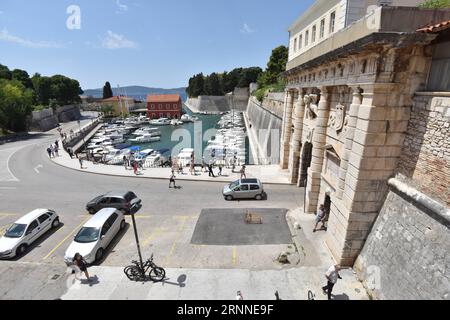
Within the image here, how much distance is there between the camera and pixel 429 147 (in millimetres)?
7383

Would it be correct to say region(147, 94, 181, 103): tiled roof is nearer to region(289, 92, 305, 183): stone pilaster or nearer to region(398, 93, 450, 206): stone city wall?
region(289, 92, 305, 183): stone pilaster

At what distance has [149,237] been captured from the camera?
13.1 meters

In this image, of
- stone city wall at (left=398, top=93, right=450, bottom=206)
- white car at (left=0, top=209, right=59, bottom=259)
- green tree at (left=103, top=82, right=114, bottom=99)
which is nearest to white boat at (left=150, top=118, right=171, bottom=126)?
green tree at (left=103, top=82, right=114, bottom=99)

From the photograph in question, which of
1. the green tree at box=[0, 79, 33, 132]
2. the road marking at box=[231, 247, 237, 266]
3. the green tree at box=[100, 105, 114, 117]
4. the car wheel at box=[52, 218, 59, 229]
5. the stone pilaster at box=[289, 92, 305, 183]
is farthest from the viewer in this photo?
the green tree at box=[100, 105, 114, 117]

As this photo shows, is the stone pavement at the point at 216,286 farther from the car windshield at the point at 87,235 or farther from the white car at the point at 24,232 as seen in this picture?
the white car at the point at 24,232

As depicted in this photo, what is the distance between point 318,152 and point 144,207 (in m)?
12.0

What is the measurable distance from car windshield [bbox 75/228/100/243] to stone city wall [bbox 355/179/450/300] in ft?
38.7

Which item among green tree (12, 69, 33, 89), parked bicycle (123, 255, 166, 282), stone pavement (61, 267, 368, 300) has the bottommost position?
stone pavement (61, 267, 368, 300)

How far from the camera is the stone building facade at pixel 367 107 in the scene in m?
7.66

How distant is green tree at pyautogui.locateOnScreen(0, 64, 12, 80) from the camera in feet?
235

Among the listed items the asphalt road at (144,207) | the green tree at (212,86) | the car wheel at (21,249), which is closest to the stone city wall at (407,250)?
the asphalt road at (144,207)

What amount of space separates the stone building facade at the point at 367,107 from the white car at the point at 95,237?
35.7ft

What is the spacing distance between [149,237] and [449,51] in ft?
46.9

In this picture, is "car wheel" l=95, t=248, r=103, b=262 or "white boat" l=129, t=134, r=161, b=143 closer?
"car wheel" l=95, t=248, r=103, b=262
